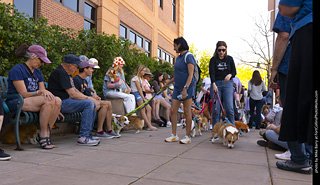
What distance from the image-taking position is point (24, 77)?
4395 millimetres

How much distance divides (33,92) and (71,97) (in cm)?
84

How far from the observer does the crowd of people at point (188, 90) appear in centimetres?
210

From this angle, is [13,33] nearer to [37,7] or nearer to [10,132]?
[10,132]

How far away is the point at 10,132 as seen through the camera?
4.69 metres

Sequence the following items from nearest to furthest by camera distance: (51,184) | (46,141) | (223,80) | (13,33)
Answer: (51,184) → (46,141) → (13,33) → (223,80)

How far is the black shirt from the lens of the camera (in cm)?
641

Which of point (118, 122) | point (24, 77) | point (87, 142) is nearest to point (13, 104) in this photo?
point (24, 77)

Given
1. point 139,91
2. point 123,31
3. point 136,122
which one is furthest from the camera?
point 123,31

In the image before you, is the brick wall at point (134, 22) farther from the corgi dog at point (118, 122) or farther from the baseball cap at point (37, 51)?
the baseball cap at point (37, 51)

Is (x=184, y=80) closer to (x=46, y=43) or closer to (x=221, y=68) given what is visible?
(x=221, y=68)

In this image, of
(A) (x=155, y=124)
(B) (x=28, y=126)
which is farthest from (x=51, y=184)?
(A) (x=155, y=124)

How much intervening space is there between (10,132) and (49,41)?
2312mm

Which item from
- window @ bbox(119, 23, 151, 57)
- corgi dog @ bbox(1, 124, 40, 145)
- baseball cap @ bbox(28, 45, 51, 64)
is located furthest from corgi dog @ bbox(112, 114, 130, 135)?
window @ bbox(119, 23, 151, 57)

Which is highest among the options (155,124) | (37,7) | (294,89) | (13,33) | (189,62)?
(37,7)
